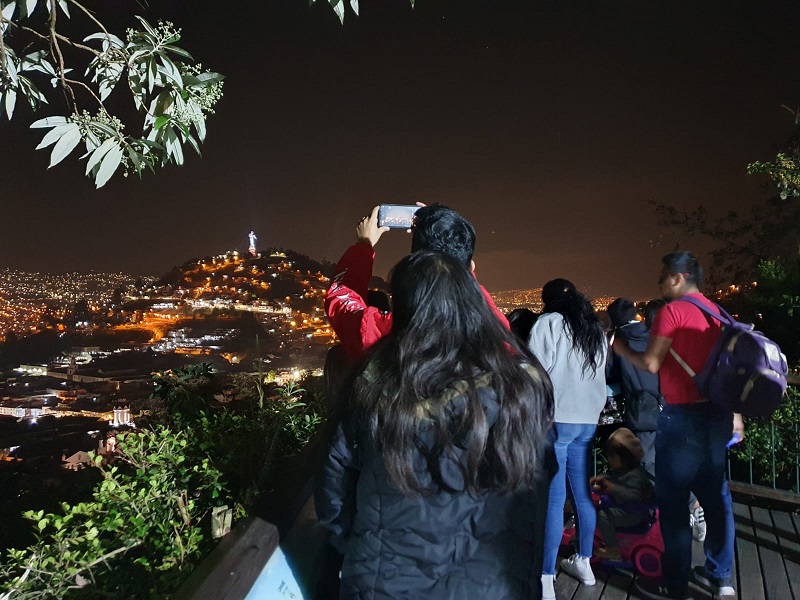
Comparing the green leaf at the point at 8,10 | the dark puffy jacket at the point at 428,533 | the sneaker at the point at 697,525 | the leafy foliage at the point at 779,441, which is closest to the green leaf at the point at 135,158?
the green leaf at the point at 8,10

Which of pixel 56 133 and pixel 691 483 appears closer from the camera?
pixel 56 133

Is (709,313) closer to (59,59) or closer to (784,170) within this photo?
(59,59)

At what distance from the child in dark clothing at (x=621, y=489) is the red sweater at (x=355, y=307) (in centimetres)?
205

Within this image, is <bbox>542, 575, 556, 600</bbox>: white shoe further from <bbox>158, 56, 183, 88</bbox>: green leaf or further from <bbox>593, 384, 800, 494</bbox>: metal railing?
<bbox>158, 56, 183, 88</bbox>: green leaf

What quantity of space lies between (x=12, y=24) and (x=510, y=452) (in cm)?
214

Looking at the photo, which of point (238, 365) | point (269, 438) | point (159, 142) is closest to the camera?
point (159, 142)

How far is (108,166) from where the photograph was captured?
1.50 m

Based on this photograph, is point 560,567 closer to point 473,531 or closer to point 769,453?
point 473,531

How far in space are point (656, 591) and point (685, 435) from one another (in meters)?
0.86

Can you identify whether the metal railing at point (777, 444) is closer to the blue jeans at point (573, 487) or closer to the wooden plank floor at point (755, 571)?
the wooden plank floor at point (755, 571)

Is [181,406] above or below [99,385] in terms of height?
above

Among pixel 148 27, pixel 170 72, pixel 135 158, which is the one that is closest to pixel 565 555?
pixel 135 158

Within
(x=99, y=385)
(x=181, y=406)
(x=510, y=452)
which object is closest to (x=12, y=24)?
(x=510, y=452)

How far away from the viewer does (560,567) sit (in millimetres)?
2877
